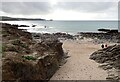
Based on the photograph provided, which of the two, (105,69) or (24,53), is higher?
(24,53)

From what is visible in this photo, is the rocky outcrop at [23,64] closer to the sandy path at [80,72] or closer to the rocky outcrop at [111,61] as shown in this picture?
the sandy path at [80,72]

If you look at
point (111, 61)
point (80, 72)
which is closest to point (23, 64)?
point (80, 72)

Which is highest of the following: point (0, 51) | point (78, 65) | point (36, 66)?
point (0, 51)

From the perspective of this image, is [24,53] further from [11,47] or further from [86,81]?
[86,81]

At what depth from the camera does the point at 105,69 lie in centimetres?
1981

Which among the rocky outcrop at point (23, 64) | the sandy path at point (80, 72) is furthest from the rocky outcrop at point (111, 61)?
the rocky outcrop at point (23, 64)

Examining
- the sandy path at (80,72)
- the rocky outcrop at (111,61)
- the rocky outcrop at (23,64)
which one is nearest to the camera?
the rocky outcrop at (23,64)

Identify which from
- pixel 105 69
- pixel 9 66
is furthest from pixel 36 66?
pixel 105 69

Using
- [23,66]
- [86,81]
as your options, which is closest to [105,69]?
[86,81]

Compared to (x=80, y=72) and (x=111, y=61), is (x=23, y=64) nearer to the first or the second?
(x=80, y=72)

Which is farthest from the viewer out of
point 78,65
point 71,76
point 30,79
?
point 78,65

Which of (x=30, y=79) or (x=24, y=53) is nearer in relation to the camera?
(x=30, y=79)

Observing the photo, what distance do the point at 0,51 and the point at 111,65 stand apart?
1016 cm

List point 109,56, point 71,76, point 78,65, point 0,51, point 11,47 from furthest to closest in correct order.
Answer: point 109,56 < point 78,65 < point 71,76 < point 11,47 < point 0,51
